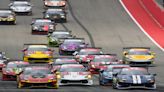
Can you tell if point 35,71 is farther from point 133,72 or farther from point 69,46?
point 69,46

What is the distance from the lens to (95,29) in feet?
229

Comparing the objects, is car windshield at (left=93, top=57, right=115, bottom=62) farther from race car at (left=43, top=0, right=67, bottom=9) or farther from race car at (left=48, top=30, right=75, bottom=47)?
race car at (left=43, top=0, right=67, bottom=9)

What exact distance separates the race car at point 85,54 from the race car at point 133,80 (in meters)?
12.7

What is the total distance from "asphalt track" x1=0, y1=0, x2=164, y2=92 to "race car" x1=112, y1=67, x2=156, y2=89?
20.3ft


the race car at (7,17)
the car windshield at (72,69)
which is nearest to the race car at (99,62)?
the car windshield at (72,69)

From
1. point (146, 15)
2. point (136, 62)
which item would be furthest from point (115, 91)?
point (146, 15)

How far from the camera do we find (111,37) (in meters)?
65.1

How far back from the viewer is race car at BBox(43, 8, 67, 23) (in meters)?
74.2

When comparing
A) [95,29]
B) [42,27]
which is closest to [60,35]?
[42,27]

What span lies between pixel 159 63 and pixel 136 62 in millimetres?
2331

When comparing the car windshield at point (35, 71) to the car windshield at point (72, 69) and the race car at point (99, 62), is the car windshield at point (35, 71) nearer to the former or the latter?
the car windshield at point (72, 69)

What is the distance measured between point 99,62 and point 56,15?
30386 mm

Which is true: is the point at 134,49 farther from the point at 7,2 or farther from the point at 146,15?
the point at 7,2

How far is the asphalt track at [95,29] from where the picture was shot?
192ft
